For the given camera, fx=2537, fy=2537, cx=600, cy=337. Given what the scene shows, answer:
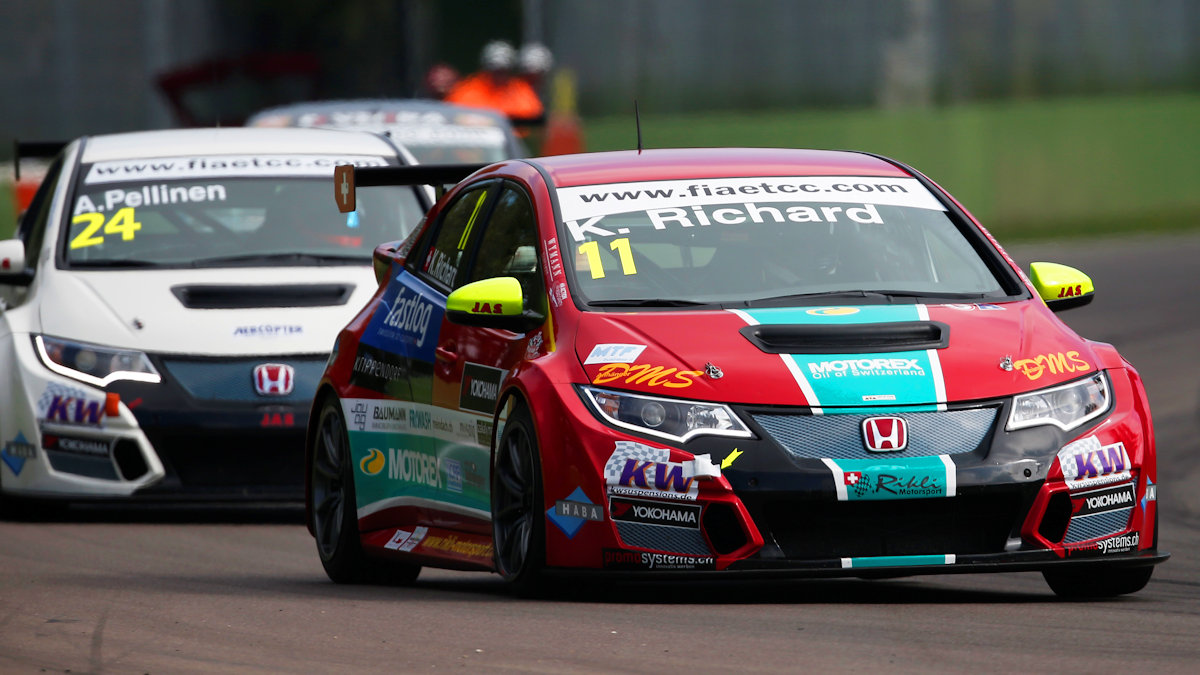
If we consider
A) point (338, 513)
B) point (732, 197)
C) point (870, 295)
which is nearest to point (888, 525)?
point (870, 295)

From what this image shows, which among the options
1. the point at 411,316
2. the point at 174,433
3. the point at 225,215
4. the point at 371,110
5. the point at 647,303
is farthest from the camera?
the point at 371,110

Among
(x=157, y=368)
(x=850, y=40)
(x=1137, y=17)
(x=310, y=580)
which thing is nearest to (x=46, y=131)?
(x=850, y=40)

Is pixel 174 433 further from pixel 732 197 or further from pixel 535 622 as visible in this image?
pixel 535 622

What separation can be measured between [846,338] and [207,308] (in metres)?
4.56

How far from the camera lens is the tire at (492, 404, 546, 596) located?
7.15 metres

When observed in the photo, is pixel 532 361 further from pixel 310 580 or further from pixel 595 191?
pixel 310 580

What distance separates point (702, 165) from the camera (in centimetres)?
834

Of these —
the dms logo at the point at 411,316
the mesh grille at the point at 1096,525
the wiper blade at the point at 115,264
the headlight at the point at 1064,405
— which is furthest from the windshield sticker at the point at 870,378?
the wiper blade at the point at 115,264

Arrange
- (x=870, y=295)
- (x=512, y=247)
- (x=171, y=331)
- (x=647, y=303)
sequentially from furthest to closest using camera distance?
1. (x=171, y=331)
2. (x=512, y=247)
3. (x=870, y=295)
4. (x=647, y=303)

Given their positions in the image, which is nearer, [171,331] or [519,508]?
[519,508]

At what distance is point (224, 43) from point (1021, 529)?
112ft

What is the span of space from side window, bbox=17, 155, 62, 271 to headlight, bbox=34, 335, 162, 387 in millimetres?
697

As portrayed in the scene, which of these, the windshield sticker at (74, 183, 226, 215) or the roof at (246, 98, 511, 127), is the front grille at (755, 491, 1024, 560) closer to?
the windshield sticker at (74, 183, 226, 215)

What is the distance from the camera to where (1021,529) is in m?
7.02
